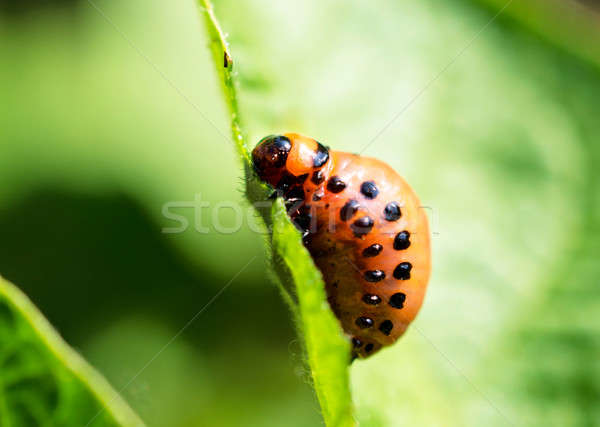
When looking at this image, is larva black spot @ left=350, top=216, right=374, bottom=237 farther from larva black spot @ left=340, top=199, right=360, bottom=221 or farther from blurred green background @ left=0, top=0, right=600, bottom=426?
blurred green background @ left=0, top=0, right=600, bottom=426

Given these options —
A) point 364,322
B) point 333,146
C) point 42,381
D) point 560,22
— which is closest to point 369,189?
point 364,322

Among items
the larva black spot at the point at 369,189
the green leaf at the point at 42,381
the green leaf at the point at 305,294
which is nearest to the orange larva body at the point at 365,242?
the larva black spot at the point at 369,189

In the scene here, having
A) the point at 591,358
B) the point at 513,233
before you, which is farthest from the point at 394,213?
the point at 591,358

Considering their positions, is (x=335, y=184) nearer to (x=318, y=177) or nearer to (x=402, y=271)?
(x=318, y=177)

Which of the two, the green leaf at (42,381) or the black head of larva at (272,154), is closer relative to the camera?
the green leaf at (42,381)

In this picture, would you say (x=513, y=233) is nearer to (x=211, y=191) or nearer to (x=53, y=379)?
(x=211, y=191)

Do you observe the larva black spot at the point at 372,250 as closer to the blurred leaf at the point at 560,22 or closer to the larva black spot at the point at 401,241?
the larva black spot at the point at 401,241

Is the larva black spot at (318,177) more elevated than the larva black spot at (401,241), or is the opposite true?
the larva black spot at (401,241)
